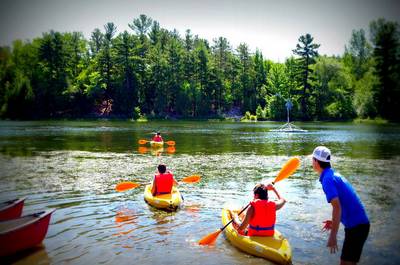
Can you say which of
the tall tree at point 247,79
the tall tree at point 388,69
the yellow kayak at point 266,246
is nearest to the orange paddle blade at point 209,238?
the yellow kayak at point 266,246

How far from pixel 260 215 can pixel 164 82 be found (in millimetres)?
84248

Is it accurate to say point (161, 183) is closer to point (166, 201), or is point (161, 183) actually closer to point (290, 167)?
point (166, 201)

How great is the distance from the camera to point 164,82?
9056 cm

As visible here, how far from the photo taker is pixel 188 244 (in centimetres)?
916

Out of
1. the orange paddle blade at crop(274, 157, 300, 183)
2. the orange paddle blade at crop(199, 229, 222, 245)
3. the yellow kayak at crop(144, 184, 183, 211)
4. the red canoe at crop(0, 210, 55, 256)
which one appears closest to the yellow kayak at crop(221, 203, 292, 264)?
the orange paddle blade at crop(199, 229, 222, 245)

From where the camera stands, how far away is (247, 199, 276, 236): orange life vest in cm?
780

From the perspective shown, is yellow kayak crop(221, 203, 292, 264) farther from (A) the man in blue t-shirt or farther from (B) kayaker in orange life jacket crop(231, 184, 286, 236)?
(A) the man in blue t-shirt

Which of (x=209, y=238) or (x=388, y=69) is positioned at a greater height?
(x=388, y=69)

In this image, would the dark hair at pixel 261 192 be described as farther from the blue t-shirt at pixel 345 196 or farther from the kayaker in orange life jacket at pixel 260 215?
the blue t-shirt at pixel 345 196

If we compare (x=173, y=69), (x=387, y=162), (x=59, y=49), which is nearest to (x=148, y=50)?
(x=173, y=69)

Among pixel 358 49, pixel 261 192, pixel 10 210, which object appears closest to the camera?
pixel 261 192

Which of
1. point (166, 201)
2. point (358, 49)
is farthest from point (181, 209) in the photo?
point (358, 49)

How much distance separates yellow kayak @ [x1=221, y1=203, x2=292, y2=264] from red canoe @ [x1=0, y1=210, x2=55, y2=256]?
4.45 metres

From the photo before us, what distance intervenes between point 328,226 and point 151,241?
14.9 ft
